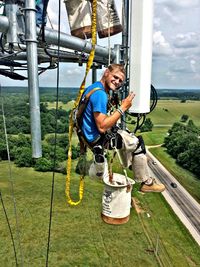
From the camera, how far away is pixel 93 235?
91.6 feet

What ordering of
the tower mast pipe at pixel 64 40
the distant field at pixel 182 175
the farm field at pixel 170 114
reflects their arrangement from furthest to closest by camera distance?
the farm field at pixel 170 114 < the distant field at pixel 182 175 < the tower mast pipe at pixel 64 40

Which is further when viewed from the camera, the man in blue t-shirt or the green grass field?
the green grass field

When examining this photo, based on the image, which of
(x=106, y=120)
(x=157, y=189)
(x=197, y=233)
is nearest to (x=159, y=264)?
(x=197, y=233)

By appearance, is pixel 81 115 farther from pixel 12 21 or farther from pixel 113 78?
pixel 12 21

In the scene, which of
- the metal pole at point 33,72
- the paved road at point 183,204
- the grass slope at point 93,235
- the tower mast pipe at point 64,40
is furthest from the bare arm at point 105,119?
the paved road at point 183,204

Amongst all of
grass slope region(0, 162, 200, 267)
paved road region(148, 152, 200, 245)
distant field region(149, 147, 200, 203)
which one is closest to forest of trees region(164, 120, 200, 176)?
distant field region(149, 147, 200, 203)

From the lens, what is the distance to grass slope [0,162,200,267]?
23516 millimetres

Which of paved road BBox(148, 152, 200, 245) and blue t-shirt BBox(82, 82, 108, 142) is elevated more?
blue t-shirt BBox(82, 82, 108, 142)

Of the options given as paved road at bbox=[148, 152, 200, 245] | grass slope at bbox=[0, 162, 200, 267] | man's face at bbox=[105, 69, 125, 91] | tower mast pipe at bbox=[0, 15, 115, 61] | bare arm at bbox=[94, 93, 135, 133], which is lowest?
grass slope at bbox=[0, 162, 200, 267]

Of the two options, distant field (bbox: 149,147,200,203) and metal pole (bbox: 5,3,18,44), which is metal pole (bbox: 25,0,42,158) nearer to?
metal pole (bbox: 5,3,18,44)

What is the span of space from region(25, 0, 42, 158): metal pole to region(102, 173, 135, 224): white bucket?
1.44 m

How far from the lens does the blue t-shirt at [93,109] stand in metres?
3.34

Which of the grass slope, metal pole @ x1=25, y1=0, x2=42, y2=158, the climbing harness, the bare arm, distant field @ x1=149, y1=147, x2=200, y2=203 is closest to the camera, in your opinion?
metal pole @ x1=25, y1=0, x2=42, y2=158

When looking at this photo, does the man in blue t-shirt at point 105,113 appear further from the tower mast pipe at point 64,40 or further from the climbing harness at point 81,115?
the tower mast pipe at point 64,40
